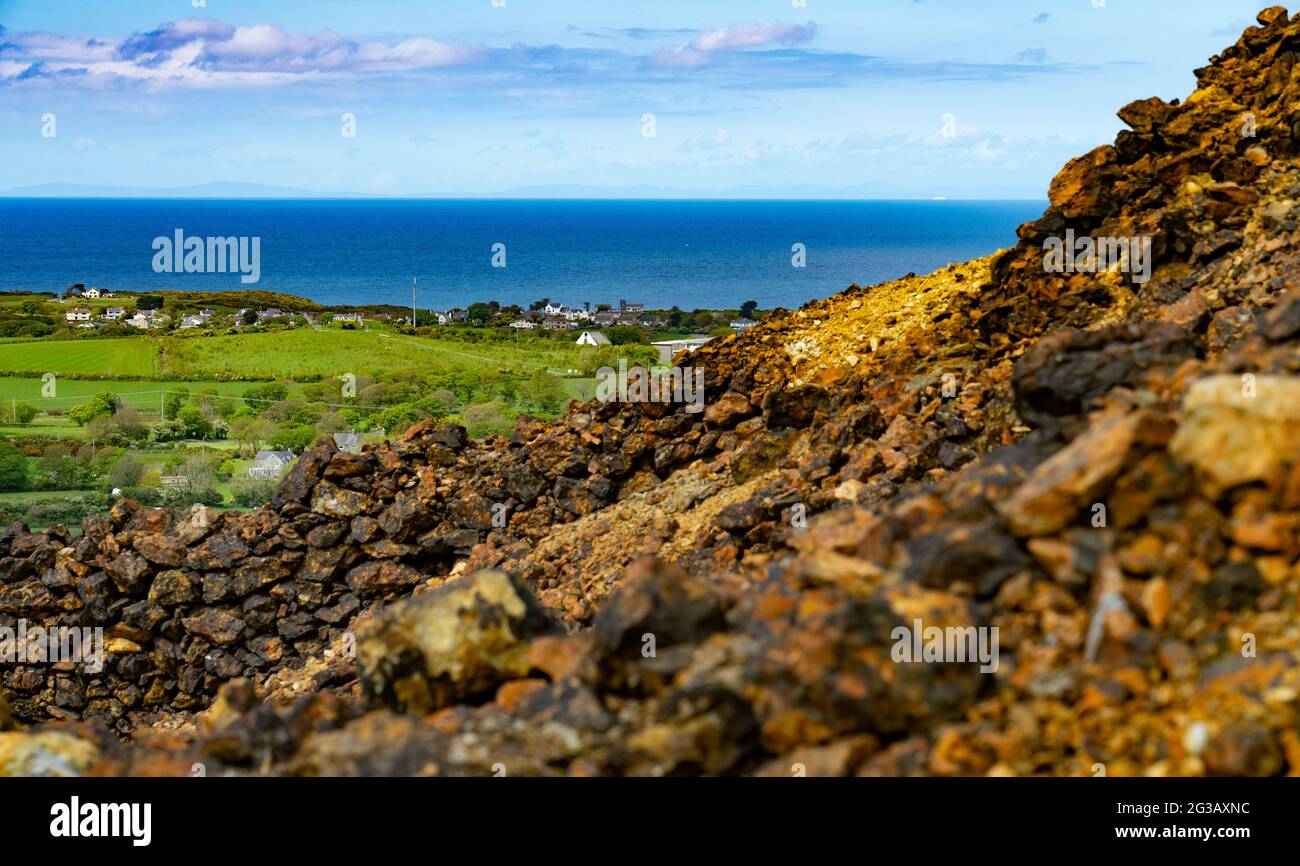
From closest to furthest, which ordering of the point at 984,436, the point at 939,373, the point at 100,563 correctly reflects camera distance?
the point at 984,436 → the point at 939,373 → the point at 100,563

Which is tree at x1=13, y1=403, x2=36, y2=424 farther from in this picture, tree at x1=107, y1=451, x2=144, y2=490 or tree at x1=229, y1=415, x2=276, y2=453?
tree at x1=107, y1=451, x2=144, y2=490

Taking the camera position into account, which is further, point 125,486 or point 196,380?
point 196,380

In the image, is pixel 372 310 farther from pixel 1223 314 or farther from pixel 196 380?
pixel 1223 314

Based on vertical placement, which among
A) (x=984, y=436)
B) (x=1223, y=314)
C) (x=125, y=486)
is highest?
(x=1223, y=314)

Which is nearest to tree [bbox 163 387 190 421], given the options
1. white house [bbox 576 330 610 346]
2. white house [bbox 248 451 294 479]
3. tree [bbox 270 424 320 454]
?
tree [bbox 270 424 320 454]

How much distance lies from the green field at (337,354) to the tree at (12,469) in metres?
27.6

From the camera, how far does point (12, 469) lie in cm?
4716

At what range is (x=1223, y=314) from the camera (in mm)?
17359

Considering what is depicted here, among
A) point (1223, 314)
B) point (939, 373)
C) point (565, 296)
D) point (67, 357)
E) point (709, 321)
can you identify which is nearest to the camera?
point (1223, 314)

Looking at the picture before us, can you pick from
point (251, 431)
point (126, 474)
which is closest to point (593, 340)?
point (251, 431)

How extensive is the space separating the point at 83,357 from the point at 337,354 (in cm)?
1729

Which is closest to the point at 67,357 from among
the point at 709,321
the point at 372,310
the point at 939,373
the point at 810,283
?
the point at 372,310

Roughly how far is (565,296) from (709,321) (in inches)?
4676
